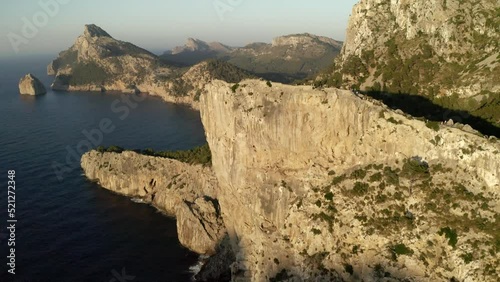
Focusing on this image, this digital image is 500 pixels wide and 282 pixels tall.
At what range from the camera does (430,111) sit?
3127 inches

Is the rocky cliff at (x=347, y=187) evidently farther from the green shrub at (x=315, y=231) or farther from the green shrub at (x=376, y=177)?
the green shrub at (x=376, y=177)

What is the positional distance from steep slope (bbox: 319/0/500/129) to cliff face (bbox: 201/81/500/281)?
2754 centimetres

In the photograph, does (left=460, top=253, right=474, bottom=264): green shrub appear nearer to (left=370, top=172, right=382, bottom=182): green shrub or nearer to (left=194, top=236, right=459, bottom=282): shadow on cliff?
(left=194, top=236, right=459, bottom=282): shadow on cliff

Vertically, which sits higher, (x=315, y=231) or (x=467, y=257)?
(x=467, y=257)

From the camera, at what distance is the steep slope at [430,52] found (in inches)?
3082

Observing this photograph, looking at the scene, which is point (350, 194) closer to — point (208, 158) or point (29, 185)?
point (208, 158)

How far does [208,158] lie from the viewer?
10469 centimetres

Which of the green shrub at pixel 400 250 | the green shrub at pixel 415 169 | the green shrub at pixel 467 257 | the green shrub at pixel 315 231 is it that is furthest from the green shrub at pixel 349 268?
the green shrub at pixel 415 169

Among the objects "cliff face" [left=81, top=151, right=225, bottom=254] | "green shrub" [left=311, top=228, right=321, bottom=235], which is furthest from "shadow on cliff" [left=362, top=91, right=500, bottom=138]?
"cliff face" [left=81, top=151, right=225, bottom=254]

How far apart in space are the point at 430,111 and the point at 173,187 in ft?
199

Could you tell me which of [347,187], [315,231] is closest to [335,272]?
[315,231]

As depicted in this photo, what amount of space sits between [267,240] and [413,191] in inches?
882

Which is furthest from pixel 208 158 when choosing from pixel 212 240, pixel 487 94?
pixel 487 94

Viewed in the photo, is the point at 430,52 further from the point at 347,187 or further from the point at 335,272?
the point at 335,272
